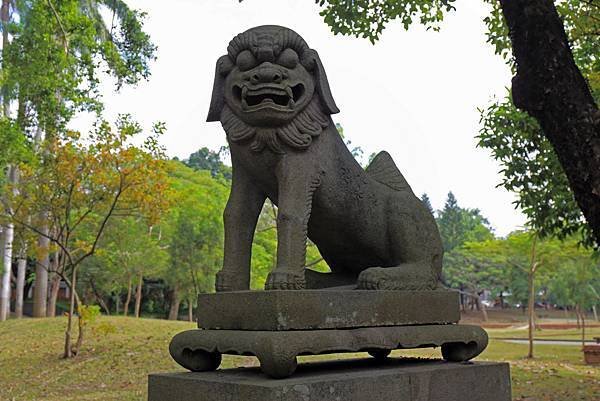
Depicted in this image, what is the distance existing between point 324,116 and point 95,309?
39.3ft

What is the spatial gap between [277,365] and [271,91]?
5.10ft

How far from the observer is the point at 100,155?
14625 millimetres

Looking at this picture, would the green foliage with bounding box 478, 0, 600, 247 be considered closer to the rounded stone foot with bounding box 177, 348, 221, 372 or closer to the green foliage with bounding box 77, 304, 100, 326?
the rounded stone foot with bounding box 177, 348, 221, 372

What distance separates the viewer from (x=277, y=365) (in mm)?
3072

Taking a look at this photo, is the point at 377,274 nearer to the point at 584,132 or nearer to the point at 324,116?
the point at 324,116

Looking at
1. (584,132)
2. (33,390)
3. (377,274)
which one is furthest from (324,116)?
(33,390)

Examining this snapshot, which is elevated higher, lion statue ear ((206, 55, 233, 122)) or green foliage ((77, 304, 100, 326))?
lion statue ear ((206, 55, 233, 122))

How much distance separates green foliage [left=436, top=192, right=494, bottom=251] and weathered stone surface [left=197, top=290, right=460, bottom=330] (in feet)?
174

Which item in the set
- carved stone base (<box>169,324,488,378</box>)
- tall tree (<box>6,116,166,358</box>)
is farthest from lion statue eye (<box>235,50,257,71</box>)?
tall tree (<box>6,116,166,358</box>)

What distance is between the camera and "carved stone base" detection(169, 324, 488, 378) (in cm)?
311

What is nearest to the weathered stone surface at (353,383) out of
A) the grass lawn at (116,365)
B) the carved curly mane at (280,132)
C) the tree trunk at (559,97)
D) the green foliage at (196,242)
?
the carved curly mane at (280,132)

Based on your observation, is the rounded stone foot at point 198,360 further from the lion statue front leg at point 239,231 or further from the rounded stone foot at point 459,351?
the rounded stone foot at point 459,351

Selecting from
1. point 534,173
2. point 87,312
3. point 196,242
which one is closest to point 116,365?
point 87,312

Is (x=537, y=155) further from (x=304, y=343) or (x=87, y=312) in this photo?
(x=87, y=312)
